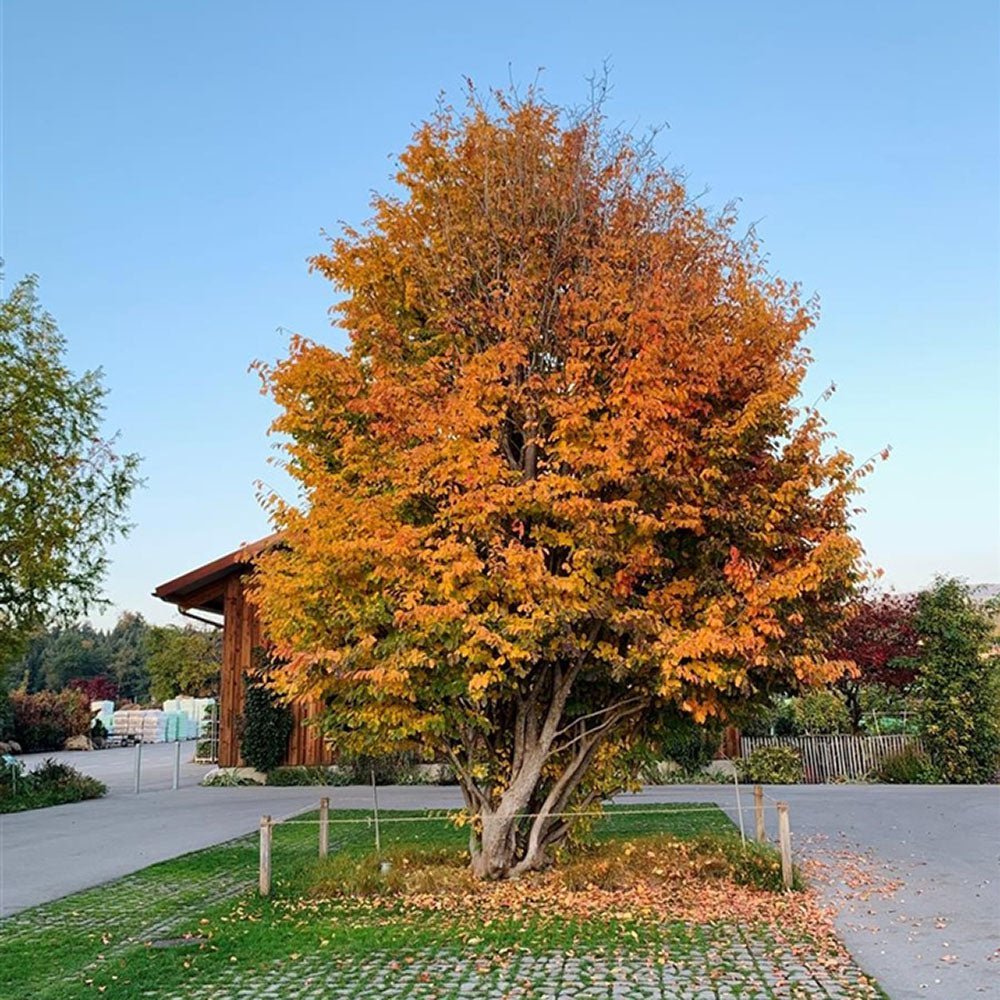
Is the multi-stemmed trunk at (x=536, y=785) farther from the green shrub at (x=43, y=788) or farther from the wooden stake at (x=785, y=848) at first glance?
the green shrub at (x=43, y=788)

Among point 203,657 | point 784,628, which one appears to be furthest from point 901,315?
point 203,657

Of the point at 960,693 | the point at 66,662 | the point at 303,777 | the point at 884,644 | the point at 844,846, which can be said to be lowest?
the point at 844,846

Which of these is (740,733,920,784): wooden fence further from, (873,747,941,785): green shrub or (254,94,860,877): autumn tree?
(254,94,860,877): autumn tree

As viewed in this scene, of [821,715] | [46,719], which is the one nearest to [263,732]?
[821,715]

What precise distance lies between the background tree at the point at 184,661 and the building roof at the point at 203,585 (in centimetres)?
2177

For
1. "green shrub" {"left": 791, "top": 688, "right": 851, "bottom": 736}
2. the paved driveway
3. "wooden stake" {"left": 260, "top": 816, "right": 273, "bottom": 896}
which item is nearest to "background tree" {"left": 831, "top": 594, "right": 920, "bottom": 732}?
"green shrub" {"left": 791, "top": 688, "right": 851, "bottom": 736}

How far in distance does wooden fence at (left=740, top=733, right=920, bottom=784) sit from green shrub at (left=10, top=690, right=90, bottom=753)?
1053 inches

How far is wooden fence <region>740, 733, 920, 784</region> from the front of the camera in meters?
19.9

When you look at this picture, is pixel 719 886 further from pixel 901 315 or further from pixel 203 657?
pixel 203 657

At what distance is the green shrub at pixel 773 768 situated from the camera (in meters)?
19.7

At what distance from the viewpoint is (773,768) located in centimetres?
1973

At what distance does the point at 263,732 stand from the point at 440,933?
15.1m

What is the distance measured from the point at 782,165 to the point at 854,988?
395 inches

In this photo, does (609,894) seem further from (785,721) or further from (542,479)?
(785,721)
